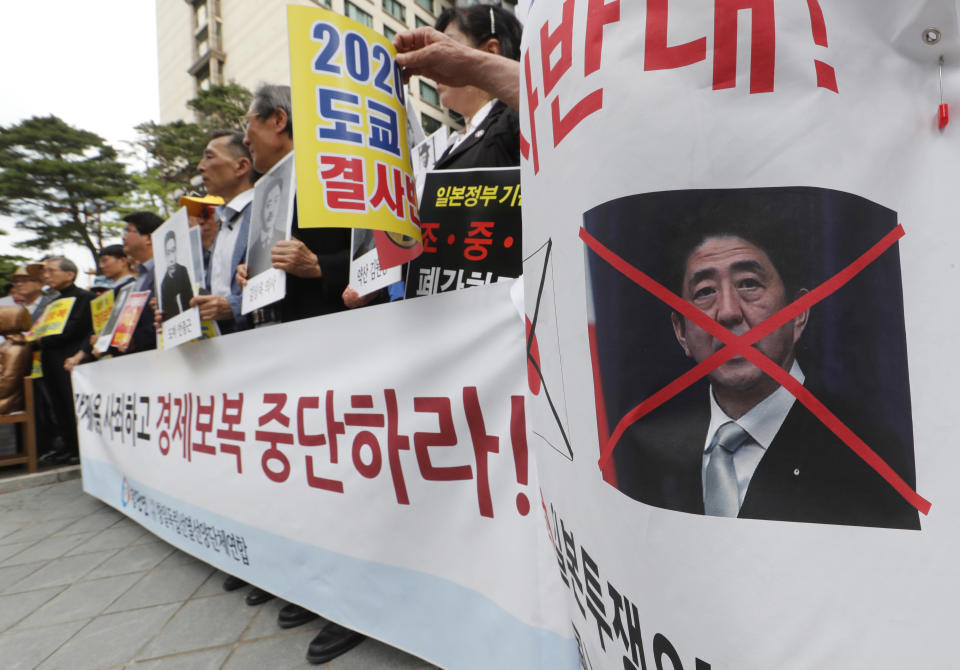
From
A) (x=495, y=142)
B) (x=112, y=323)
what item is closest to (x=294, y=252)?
(x=495, y=142)

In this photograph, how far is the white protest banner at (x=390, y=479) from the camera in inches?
48.1

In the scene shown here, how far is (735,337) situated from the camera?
0.46m

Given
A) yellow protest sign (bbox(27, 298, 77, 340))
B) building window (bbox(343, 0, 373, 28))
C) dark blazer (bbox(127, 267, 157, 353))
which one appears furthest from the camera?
building window (bbox(343, 0, 373, 28))

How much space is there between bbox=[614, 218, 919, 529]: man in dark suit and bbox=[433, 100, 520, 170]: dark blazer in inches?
49.2

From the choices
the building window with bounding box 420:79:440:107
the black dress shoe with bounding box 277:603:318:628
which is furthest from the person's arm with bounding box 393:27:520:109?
the building window with bounding box 420:79:440:107

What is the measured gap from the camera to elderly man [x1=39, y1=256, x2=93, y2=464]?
16.2ft

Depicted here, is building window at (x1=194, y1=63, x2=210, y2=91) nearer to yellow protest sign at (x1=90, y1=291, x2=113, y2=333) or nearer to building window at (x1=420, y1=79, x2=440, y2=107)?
building window at (x1=420, y1=79, x2=440, y2=107)

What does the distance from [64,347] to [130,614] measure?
410cm

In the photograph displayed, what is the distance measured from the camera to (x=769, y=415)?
0.46 m

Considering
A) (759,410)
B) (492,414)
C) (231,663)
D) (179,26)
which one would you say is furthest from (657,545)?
(179,26)

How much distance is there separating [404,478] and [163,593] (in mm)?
1572

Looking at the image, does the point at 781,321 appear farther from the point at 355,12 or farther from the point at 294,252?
the point at 355,12

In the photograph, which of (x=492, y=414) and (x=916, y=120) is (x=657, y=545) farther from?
(x=492, y=414)

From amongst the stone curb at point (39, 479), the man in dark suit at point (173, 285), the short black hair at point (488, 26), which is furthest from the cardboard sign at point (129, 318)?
the stone curb at point (39, 479)
